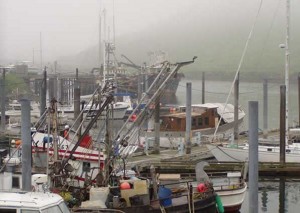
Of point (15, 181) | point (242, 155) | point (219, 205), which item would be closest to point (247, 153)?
point (242, 155)

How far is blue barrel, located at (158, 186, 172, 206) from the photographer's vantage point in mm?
20747

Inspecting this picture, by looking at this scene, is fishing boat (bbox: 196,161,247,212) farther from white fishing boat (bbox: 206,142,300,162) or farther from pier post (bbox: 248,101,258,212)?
white fishing boat (bbox: 206,142,300,162)

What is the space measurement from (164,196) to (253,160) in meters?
3.65

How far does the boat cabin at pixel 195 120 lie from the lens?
158 ft

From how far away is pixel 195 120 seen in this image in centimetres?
4938

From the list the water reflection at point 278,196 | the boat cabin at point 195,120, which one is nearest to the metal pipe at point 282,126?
the water reflection at point 278,196

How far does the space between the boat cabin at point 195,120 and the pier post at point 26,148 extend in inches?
1130

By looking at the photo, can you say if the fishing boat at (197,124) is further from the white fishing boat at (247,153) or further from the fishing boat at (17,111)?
the fishing boat at (17,111)

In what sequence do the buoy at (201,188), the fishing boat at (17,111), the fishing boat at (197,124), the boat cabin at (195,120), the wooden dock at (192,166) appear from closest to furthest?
the buoy at (201,188), the wooden dock at (192,166), the fishing boat at (197,124), the boat cabin at (195,120), the fishing boat at (17,111)

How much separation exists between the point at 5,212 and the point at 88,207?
218 inches

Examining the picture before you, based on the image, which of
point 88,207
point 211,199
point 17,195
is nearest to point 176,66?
point 211,199

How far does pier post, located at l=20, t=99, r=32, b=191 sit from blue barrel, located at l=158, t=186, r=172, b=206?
16.5 feet

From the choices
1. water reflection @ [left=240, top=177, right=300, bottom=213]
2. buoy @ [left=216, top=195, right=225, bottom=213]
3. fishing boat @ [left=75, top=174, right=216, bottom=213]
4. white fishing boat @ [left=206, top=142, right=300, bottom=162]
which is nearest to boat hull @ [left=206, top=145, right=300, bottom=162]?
white fishing boat @ [left=206, top=142, right=300, bottom=162]

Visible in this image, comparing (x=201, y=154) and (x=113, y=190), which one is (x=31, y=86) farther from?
(x=113, y=190)
